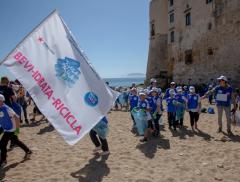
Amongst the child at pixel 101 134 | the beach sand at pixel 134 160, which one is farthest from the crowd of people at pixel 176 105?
the child at pixel 101 134

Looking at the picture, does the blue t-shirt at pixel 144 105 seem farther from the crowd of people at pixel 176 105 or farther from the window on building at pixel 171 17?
the window on building at pixel 171 17

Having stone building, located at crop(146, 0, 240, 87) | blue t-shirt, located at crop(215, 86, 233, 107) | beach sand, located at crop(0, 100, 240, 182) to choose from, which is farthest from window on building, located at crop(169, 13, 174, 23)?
beach sand, located at crop(0, 100, 240, 182)

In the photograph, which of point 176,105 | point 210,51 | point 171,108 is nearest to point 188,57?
point 210,51

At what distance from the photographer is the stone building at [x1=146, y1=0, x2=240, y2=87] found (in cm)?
2420

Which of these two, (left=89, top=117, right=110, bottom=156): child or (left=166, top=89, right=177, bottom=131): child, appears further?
(left=166, top=89, right=177, bottom=131): child

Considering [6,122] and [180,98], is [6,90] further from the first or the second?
[180,98]

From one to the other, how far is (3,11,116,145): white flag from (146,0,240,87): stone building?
817 inches

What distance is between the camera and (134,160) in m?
6.62

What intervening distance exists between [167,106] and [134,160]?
394cm

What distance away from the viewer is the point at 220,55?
84.0 ft

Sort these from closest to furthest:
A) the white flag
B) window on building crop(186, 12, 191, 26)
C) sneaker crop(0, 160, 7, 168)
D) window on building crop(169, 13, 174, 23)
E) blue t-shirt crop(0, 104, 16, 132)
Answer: the white flag → blue t-shirt crop(0, 104, 16, 132) → sneaker crop(0, 160, 7, 168) → window on building crop(186, 12, 191, 26) → window on building crop(169, 13, 174, 23)

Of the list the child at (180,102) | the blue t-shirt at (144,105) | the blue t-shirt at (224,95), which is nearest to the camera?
the blue t-shirt at (144,105)

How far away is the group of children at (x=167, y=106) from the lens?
27.5 feet

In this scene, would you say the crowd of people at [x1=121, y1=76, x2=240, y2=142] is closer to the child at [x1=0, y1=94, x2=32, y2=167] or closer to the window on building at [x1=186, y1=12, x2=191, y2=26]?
the child at [x1=0, y1=94, x2=32, y2=167]
